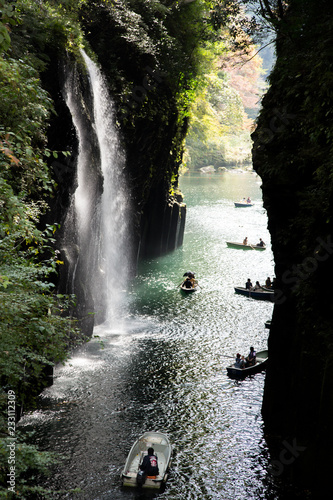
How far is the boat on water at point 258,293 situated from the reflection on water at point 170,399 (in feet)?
2.01

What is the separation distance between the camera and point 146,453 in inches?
580

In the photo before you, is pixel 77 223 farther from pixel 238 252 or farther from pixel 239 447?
pixel 238 252

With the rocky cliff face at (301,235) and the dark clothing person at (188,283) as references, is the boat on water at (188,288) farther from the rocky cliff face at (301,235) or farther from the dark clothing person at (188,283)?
the rocky cliff face at (301,235)

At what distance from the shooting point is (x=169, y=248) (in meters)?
42.9

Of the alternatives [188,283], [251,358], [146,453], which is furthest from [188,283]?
[146,453]

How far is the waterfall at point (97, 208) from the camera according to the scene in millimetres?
22484

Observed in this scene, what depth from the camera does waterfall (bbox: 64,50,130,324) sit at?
22.5 m

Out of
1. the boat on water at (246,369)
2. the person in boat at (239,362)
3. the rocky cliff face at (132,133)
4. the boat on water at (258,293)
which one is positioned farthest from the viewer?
the boat on water at (258,293)

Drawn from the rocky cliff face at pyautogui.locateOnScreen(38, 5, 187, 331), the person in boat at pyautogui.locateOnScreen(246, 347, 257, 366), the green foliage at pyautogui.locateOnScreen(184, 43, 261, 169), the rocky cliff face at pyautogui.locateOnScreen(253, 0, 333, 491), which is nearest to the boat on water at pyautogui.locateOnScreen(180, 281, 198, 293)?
the rocky cliff face at pyautogui.locateOnScreen(38, 5, 187, 331)

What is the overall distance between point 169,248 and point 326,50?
1218 inches

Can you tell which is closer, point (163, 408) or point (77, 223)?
point (163, 408)

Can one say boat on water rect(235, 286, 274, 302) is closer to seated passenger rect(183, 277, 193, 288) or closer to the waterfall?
seated passenger rect(183, 277, 193, 288)

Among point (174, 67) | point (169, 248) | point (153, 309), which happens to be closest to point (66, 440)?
point (153, 309)

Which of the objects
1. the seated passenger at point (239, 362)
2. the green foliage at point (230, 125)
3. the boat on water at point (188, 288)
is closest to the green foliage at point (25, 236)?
the seated passenger at point (239, 362)
